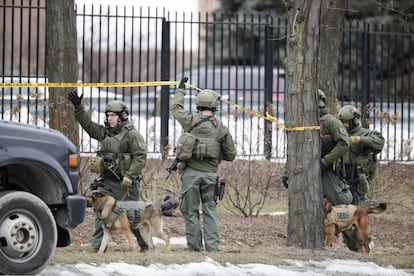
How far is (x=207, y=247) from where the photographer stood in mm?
11258

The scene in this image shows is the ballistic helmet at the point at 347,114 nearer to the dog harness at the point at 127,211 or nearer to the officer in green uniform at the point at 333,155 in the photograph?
the officer in green uniform at the point at 333,155

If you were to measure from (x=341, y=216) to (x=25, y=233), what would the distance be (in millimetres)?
4408

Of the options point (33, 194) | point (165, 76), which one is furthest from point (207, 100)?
point (165, 76)

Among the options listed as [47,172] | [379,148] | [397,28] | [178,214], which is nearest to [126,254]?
[47,172]

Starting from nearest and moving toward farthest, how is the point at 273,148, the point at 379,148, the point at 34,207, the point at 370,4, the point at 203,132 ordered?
the point at 34,207, the point at 203,132, the point at 379,148, the point at 273,148, the point at 370,4

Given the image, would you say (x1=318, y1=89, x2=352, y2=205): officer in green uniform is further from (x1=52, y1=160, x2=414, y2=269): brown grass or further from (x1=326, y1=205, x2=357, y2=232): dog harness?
(x1=52, y1=160, x2=414, y2=269): brown grass

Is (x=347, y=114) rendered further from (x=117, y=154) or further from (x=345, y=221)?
(x=117, y=154)

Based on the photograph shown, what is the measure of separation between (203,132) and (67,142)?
2.46m

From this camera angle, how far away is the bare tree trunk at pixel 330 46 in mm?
15203

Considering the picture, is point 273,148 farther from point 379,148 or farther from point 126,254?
point 126,254

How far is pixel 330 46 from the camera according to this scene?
1568 cm

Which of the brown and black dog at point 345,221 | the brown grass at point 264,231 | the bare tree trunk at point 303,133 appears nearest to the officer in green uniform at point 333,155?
the brown and black dog at point 345,221

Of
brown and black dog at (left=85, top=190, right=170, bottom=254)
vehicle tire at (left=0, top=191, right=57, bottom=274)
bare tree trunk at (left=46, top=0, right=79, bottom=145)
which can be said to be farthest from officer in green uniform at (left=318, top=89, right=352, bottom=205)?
vehicle tire at (left=0, top=191, right=57, bottom=274)

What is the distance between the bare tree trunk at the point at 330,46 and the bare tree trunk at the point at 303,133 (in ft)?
12.3
